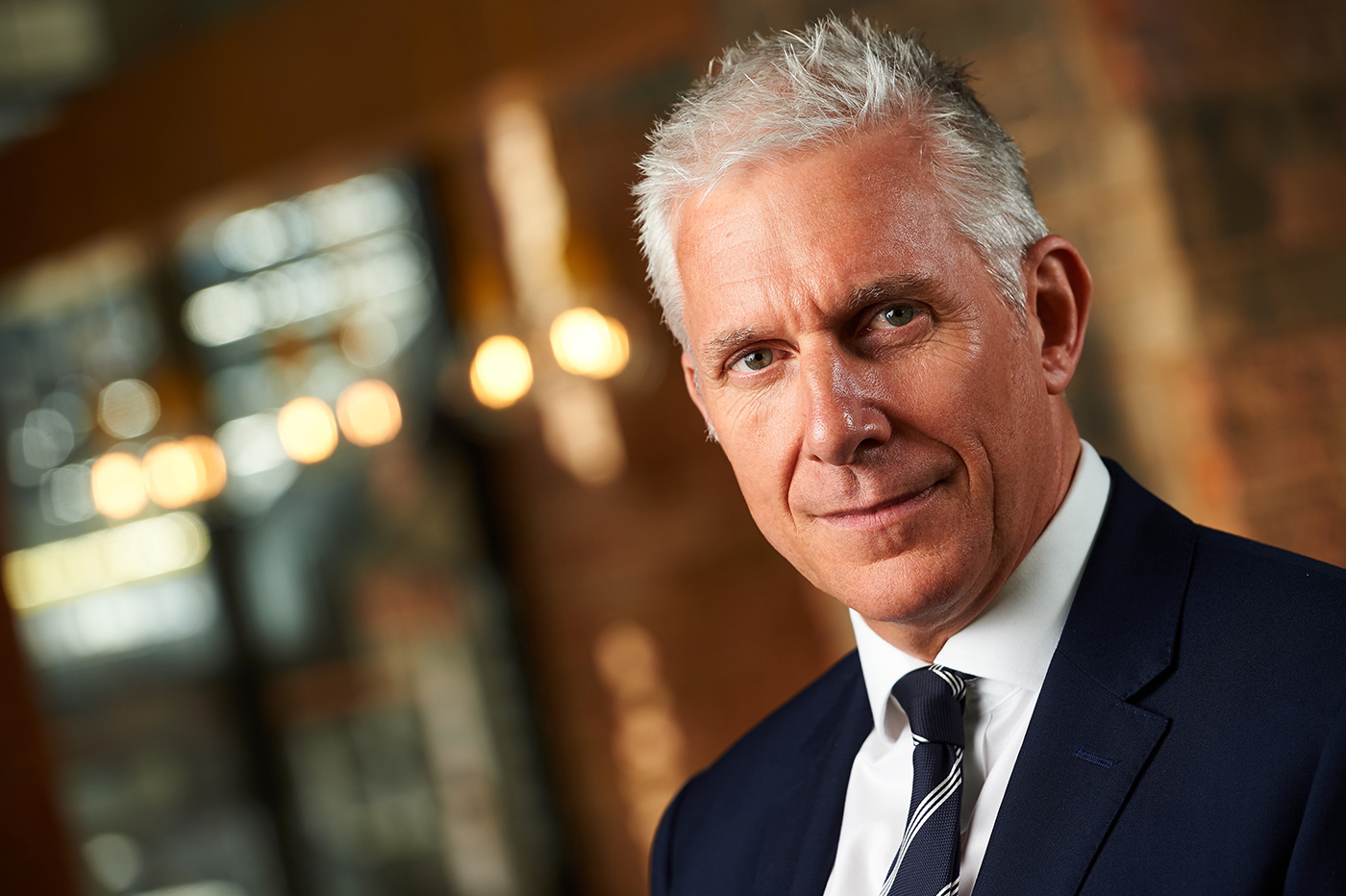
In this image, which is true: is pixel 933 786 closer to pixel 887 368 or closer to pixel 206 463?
pixel 887 368

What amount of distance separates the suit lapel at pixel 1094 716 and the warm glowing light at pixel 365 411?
435cm

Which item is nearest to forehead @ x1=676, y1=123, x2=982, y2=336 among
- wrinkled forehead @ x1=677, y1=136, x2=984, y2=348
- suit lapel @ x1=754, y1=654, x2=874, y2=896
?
wrinkled forehead @ x1=677, y1=136, x2=984, y2=348

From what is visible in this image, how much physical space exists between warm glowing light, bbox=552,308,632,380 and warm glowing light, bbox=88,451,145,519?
2351 millimetres

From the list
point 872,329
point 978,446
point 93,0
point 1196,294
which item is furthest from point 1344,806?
point 93,0

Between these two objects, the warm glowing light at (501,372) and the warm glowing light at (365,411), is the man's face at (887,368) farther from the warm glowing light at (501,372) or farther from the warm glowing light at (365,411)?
the warm glowing light at (365,411)

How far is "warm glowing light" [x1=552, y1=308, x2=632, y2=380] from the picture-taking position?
4.32 meters

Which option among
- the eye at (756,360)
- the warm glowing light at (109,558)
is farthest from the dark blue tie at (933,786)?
the warm glowing light at (109,558)

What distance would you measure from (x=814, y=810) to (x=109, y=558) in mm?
5967

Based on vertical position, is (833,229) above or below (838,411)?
above

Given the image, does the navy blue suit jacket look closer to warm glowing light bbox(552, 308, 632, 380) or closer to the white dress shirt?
the white dress shirt

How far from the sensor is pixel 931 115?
3.86 ft

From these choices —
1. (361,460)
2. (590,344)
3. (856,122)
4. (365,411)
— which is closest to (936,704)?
(856,122)

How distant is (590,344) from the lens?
14.3ft

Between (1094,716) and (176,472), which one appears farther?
(176,472)
